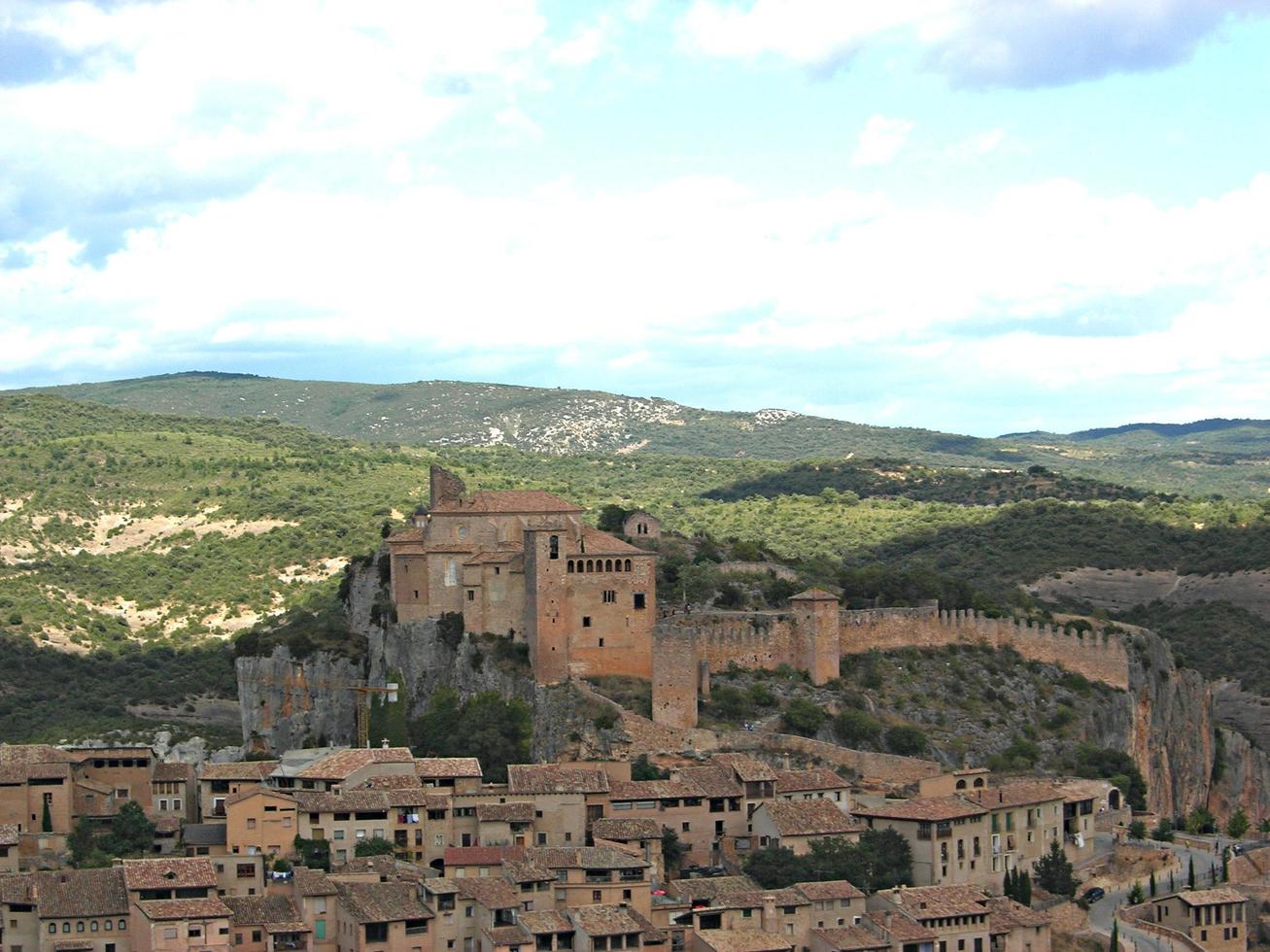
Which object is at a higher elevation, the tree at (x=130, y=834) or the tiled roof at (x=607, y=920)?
the tree at (x=130, y=834)

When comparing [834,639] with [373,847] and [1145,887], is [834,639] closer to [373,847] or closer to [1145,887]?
[1145,887]

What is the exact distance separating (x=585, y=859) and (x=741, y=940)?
15.8 feet

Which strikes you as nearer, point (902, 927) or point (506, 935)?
point (506, 935)

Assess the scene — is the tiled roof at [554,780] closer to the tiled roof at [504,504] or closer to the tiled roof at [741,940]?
the tiled roof at [741,940]

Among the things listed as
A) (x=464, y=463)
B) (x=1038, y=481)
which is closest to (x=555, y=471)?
(x=464, y=463)

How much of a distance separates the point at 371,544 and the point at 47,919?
69659 millimetres

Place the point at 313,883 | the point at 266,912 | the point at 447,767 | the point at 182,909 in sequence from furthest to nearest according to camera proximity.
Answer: the point at 447,767, the point at 313,883, the point at 266,912, the point at 182,909

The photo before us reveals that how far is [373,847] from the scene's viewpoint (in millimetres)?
65812

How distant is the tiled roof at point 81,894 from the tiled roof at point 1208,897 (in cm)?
2916

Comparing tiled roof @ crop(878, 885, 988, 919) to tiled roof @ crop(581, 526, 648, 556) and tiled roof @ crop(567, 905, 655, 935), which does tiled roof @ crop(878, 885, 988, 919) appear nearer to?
tiled roof @ crop(567, 905, 655, 935)

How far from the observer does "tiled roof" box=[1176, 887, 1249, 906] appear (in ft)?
228

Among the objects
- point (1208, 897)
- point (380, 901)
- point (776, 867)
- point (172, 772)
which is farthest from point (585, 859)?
point (1208, 897)

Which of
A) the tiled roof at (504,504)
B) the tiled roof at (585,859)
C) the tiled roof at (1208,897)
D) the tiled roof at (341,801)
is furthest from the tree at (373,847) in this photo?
the tiled roof at (1208,897)

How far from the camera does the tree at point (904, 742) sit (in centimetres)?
7956
